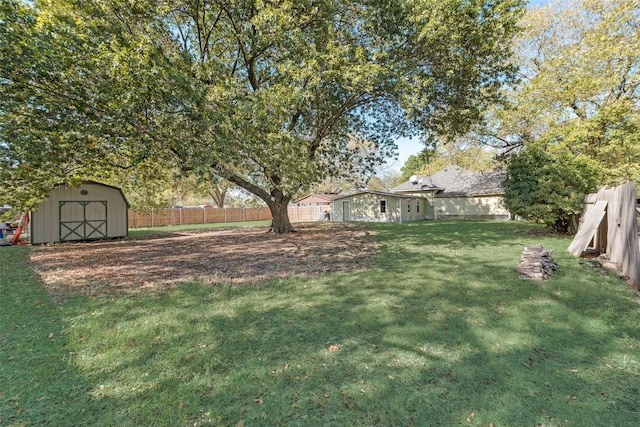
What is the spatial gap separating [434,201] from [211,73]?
22357 mm

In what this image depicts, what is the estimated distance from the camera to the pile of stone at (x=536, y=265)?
5318mm

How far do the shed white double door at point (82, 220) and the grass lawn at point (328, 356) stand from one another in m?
7.70

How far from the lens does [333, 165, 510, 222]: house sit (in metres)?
22.3

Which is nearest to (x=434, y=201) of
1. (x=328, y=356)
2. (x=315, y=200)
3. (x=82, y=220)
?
(x=315, y=200)

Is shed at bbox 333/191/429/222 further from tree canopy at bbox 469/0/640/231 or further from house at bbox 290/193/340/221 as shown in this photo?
tree canopy at bbox 469/0/640/231

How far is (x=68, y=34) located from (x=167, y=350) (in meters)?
6.81

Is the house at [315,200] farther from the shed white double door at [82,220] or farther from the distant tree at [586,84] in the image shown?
the shed white double door at [82,220]

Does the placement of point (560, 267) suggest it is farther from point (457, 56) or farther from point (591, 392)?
point (457, 56)

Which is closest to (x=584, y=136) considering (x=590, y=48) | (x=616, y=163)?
(x=616, y=163)

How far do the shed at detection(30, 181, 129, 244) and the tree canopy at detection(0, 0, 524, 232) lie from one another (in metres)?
2.35

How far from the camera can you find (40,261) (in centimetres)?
761

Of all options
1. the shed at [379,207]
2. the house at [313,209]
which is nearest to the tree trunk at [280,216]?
the shed at [379,207]

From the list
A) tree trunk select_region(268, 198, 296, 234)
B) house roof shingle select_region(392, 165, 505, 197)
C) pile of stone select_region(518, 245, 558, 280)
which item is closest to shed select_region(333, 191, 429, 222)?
house roof shingle select_region(392, 165, 505, 197)

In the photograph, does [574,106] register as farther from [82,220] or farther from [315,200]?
[315,200]
